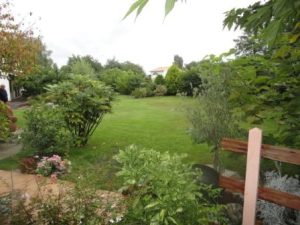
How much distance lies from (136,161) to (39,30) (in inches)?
555

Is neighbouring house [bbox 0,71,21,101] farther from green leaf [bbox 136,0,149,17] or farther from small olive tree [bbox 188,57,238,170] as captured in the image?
green leaf [bbox 136,0,149,17]

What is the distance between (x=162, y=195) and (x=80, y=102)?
6.13 m

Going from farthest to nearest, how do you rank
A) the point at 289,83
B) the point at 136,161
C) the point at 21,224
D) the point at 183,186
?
the point at 289,83 → the point at 136,161 → the point at 183,186 → the point at 21,224

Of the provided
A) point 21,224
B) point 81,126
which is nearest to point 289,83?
point 21,224

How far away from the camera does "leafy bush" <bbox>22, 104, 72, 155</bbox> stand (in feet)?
23.7

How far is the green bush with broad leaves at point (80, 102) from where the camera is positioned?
8641 mm

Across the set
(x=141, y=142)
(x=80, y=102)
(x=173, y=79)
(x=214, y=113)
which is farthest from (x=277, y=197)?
(x=173, y=79)

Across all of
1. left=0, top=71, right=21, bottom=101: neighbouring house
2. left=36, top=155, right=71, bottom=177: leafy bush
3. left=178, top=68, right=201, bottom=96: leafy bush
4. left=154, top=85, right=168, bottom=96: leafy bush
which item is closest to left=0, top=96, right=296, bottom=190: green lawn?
left=36, top=155, right=71, bottom=177: leafy bush

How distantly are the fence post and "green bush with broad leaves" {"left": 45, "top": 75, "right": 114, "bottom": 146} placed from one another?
586 centimetres

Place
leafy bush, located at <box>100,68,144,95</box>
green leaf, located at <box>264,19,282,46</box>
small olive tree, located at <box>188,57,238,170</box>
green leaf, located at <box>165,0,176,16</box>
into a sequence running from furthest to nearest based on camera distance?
leafy bush, located at <box>100,68,144,95</box> < small olive tree, located at <box>188,57,238,170</box> < green leaf, located at <box>264,19,282,46</box> < green leaf, located at <box>165,0,176,16</box>

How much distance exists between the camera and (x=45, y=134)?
7258 mm

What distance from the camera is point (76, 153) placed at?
339 inches

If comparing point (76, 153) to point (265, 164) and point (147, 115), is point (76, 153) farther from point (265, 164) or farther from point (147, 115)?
point (147, 115)

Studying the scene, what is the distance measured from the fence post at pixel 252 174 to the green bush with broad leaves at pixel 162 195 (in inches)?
12.3
